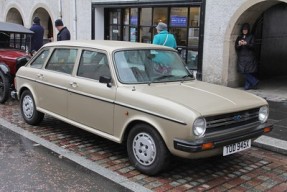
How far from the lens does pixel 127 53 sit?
560cm

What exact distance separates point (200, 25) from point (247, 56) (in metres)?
1.61

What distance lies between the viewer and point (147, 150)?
482 centimetres

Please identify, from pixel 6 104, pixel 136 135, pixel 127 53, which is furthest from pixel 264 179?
pixel 6 104

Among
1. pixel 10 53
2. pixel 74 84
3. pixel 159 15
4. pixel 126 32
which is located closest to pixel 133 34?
pixel 126 32

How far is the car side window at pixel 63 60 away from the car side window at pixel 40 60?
178 millimetres

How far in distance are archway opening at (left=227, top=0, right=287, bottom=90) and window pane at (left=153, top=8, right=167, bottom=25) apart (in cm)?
297

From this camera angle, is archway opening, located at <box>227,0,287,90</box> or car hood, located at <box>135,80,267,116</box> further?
archway opening, located at <box>227,0,287,90</box>

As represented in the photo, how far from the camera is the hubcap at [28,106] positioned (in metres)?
7.00

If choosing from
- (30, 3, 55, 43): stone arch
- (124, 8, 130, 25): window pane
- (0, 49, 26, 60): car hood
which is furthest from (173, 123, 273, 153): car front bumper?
(30, 3, 55, 43): stone arch

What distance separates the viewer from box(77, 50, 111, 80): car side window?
18.2 feet

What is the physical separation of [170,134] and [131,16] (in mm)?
10413

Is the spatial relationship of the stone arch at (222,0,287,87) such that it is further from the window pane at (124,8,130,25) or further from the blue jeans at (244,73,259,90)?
the window pane at (124,8,130,25)

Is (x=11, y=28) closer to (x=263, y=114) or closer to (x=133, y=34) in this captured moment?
(x=133, y=34)

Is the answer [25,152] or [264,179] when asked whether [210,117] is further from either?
[25,152]
